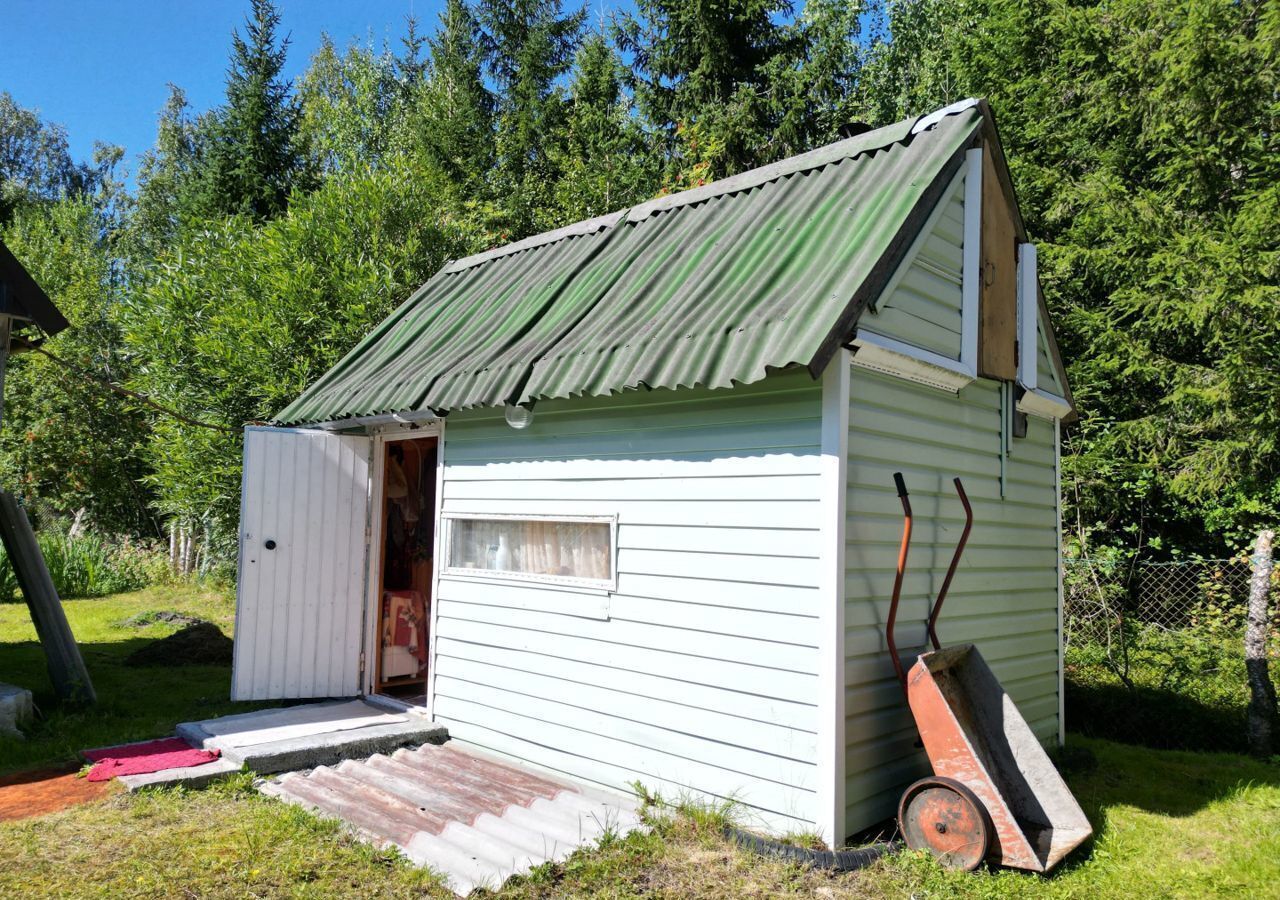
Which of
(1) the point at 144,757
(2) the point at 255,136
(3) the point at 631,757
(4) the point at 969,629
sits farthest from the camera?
(2) the point at 255,136

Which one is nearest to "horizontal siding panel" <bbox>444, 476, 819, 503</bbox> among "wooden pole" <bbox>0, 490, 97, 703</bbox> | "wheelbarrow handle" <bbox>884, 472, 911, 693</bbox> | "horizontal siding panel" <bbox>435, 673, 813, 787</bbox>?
"wheelbarrow handle" <bbox>884, 472, 911, 693</bbox>

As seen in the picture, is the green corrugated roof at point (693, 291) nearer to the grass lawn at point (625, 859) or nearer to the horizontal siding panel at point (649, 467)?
the horizontal siding panel at point (649, 467)

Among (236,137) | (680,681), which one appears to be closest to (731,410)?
(680,681)

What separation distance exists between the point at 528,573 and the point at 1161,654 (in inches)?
256

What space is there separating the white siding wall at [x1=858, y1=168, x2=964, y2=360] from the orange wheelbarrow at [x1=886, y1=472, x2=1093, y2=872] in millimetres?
849

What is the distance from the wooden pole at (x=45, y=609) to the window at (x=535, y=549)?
3307mm

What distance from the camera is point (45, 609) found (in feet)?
23.3

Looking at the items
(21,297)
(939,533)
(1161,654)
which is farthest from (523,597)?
(1161,654)

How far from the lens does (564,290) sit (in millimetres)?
6602

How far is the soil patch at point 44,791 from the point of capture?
187 inches

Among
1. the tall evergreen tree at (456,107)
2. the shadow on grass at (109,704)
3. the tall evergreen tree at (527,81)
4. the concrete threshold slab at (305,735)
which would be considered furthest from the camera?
the tall evergreen tree at (456,107)

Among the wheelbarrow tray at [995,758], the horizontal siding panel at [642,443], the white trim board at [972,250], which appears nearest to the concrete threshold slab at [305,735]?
the horizontal siding panel at [642,443]

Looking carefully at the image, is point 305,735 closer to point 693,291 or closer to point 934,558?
point 693,291

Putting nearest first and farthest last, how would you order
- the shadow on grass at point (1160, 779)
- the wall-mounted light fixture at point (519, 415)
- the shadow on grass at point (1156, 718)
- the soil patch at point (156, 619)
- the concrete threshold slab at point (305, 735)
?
the shadow on grass at point (1160, 779)
the concrete threshold slab at point (305, 735)
the wall-mounted light fixture at point (519, 415)
the shadow on grass at point (1156, 718)
the soil patch at point (156, 619)
